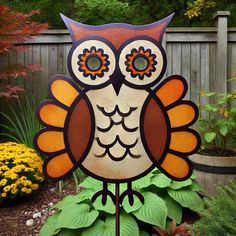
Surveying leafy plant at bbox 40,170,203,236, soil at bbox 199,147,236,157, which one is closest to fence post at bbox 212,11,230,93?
soil at bbox 199,147,236,157

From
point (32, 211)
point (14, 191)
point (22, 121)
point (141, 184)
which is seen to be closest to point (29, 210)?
point (32, 211)

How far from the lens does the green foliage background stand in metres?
5.30

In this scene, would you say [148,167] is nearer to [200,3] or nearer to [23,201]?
[23,201]

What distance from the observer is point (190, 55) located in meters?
4.60

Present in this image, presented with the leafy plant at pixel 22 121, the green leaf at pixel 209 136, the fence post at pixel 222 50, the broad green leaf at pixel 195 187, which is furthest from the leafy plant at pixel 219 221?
the fence post at pixel 222 50

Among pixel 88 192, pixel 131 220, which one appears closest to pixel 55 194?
pixel 88 192

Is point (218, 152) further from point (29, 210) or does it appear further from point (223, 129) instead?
point (29, 210)

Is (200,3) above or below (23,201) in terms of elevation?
above

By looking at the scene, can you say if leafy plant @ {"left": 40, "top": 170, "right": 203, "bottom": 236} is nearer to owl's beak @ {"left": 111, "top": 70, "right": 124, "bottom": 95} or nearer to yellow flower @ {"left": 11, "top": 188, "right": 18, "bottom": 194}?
yellow flower @ {"left": 11, "top": 188, "right": 18, "bottom": 194}

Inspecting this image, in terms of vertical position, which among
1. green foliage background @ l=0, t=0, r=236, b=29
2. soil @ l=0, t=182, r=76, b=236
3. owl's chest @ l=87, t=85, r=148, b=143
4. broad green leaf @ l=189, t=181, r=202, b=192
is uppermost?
green foliage background @ l=0, t=0, r=236, b=29

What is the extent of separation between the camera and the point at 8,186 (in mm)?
3457

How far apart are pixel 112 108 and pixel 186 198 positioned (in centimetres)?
136

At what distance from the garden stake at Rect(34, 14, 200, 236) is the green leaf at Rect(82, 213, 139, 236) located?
0.74 m

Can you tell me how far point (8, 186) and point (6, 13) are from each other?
1.60 metres
